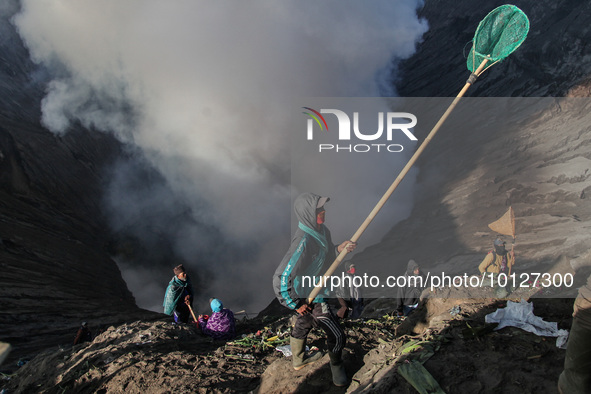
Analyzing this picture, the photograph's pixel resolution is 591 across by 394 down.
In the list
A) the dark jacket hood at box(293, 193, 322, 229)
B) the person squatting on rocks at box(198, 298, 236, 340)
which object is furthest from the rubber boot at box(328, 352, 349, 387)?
the person squatting on rocks at box(198, 298, 236, 340)

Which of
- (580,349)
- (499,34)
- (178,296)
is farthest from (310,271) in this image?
(178,296)

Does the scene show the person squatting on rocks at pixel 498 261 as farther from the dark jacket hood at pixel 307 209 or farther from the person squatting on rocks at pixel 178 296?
the person squatting on rocks at pixel 178 296

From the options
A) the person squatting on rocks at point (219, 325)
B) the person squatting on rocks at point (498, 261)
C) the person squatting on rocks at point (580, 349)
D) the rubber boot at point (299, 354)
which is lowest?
the person squatting on rocks at point (580, 349)

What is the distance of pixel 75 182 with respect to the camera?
14.2 m

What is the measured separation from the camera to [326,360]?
3547 mm

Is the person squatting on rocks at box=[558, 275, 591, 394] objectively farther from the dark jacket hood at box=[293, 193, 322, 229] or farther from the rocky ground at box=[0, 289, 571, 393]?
the dark jacket hood at box=[293, 193, 322, 229]

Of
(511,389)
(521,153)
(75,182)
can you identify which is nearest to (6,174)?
(75,182)

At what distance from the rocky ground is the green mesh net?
272 centimetres

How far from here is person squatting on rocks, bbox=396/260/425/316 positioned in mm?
6242

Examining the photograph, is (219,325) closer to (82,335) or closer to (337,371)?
(337,371)

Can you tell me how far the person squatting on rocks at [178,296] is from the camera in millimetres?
5832

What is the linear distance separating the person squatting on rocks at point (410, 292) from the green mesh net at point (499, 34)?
364 centimetres

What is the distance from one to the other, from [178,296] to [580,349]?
531cm

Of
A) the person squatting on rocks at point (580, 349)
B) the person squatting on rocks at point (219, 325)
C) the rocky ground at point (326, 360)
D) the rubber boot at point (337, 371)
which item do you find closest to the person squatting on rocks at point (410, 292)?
the rocky ground at point (326, 360)
